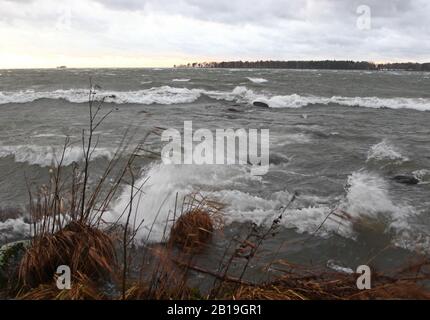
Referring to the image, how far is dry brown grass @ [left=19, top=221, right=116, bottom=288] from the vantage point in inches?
142

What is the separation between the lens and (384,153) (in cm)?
1138

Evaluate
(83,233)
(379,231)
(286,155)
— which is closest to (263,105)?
(286,155)

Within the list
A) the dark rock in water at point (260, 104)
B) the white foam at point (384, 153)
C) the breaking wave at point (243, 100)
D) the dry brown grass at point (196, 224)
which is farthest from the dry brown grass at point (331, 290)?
the breaking wave at point (243, 100)

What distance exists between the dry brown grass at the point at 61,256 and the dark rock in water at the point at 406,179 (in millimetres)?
7192

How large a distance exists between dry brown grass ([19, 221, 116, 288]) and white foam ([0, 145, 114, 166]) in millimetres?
6622

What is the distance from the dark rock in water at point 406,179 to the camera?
883 cm

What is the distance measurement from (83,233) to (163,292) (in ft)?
3.45
